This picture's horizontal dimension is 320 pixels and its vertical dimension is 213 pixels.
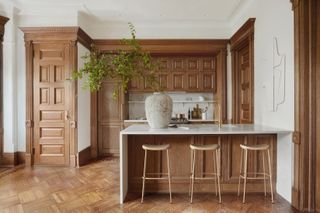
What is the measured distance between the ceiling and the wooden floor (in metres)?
3.37

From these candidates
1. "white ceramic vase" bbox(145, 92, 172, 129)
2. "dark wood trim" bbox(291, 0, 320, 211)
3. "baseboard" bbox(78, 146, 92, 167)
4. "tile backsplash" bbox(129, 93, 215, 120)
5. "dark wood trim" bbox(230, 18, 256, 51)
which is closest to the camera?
"dark wood trim" bbox(291, 0, 320, 211)

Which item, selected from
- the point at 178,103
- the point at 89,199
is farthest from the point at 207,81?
the point at 89,199

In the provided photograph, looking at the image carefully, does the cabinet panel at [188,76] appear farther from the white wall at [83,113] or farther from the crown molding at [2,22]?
the crown molding at [2,22]

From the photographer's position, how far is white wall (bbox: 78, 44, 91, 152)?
5.21m

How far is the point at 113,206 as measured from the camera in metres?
3.07

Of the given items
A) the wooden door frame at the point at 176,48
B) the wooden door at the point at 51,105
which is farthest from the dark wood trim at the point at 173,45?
the wooden door at the point at 51,105

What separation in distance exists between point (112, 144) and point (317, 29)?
15.7 feet

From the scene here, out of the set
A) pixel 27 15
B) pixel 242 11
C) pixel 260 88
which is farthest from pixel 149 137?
pixel 27 15

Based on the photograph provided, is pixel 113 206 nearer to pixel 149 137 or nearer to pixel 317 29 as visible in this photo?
pixel 149 137

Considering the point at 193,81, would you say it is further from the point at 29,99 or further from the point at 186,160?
the point at 29,99

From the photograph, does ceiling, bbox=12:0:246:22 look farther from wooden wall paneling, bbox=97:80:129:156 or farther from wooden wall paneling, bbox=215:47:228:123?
wooden wall paneling, bbox=97:80:129:156

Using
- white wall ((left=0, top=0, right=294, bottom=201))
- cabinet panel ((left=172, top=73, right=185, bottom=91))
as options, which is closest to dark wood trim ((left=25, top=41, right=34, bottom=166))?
white wall ((left=0, top=0, right=294, bottom=201))

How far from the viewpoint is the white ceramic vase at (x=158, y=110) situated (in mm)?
3381

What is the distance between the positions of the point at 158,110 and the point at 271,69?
1.84m
